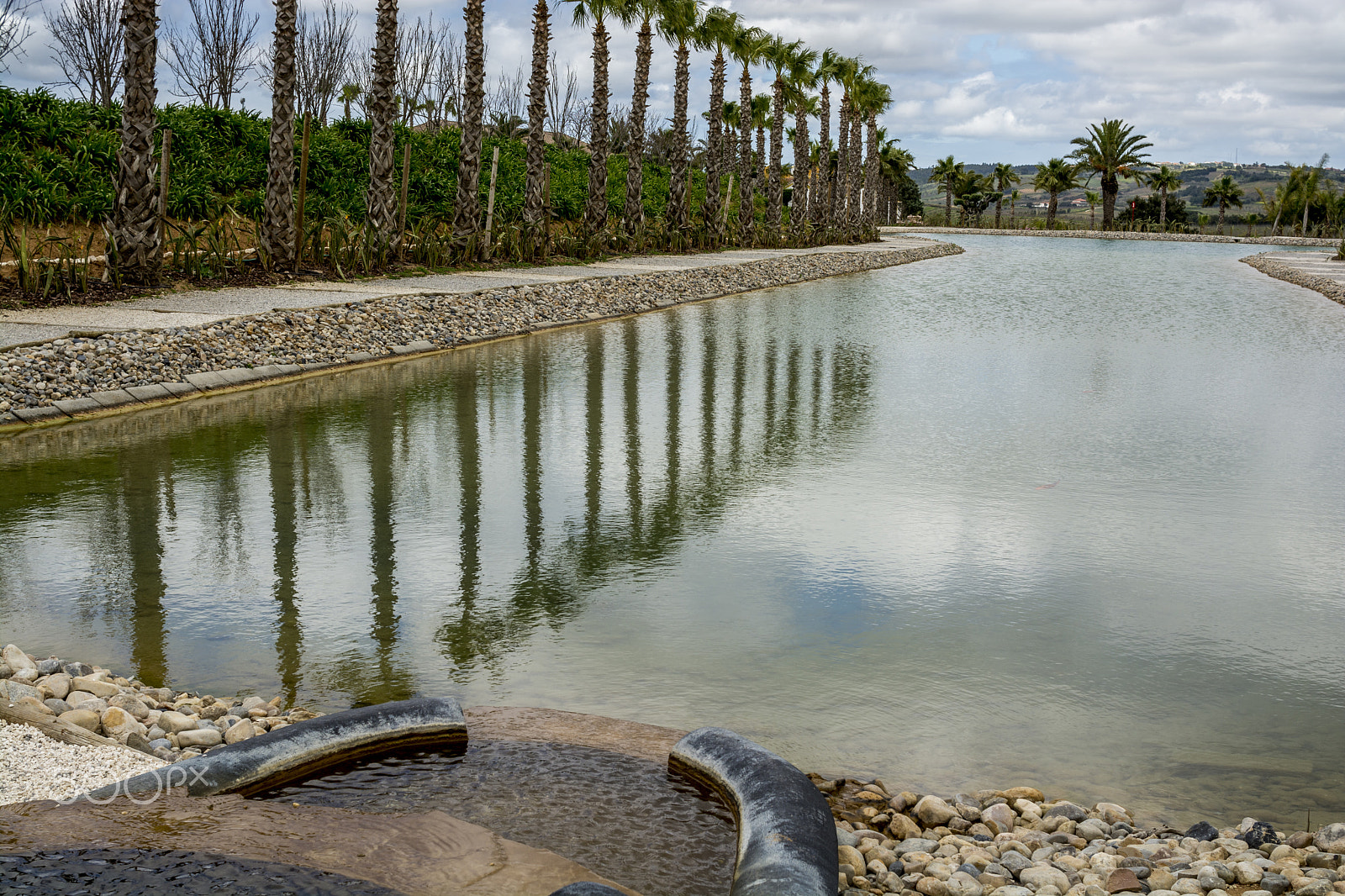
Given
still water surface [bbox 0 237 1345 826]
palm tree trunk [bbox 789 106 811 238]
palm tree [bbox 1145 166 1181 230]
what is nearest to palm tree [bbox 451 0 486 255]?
still water surface [bbox 0 237 1345 826]

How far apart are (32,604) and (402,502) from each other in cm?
247

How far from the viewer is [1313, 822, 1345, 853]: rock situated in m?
3.66

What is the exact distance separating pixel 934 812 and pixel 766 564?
9.16 ft

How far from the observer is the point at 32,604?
5672 mm

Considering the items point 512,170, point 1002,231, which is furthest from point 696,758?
point 1002,231

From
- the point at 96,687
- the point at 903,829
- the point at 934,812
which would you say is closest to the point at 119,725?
the point at 96,687

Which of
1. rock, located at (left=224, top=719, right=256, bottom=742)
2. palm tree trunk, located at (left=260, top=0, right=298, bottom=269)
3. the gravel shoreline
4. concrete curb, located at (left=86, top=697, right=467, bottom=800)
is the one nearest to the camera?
concrete curb, located at (left=86, top=697, right=467, bottom=800)

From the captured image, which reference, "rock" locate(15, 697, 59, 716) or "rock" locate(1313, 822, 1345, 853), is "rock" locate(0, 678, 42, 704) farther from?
"rock" locate(1313, 822, 1345, 853)

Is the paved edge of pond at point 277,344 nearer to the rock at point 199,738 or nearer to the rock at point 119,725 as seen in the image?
the rock at point 119,725

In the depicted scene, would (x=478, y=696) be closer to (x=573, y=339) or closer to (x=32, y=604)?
(x=32, y=604)

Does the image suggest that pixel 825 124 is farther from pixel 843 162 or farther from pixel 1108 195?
pixel 1108 195

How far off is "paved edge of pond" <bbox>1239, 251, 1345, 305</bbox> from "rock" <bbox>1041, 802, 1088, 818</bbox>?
2565 centimetres

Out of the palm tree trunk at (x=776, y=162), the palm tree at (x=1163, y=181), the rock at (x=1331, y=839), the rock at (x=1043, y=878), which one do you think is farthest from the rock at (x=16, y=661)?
the palm tree at (x=1163, y=181)
